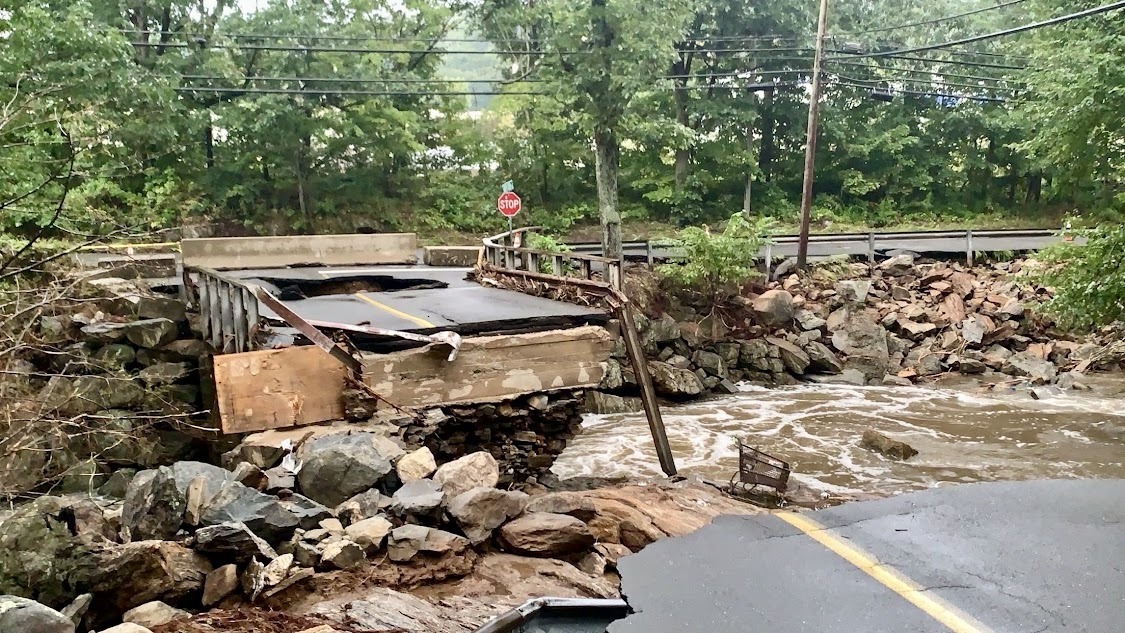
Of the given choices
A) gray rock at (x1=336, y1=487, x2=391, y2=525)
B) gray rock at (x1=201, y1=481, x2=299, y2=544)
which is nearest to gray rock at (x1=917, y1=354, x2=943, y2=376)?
gray rock at (x1=336, y1=487, x2=391, y2=525)

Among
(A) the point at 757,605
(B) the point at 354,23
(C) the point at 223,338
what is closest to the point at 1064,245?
(A) the point at 757,605

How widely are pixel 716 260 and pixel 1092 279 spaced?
10065 mm

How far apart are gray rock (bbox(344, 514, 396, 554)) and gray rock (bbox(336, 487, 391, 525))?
0.26 metres

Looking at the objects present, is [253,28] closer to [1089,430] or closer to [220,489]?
[220,489]

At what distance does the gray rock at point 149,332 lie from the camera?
13383mm

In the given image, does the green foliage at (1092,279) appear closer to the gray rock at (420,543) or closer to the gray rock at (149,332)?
the gray rock at (420,543)

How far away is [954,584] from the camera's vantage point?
4.81 meters

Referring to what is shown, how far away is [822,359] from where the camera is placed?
888 inches

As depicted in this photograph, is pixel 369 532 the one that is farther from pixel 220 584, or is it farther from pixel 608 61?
pixel 608 61

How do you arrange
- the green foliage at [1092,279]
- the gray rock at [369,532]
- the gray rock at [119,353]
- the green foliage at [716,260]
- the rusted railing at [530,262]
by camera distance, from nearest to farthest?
the gray rock at [369,532], the rusted railing at [530,262], the gray rock at [119,353], the green foliage at [1092,279], the green foliage at [716,260]

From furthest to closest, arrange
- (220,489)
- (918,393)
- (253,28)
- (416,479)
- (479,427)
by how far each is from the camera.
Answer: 1. (253,28)
2. (918,393)
3. (479,427)
4. (416,479)
5. (220,489)

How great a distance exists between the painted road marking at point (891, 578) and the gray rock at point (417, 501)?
9.73 ft

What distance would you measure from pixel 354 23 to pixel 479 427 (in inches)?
987

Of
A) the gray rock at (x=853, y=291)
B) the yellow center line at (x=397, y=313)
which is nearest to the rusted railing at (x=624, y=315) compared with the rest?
the yellow center line at (x=397, y=313)
